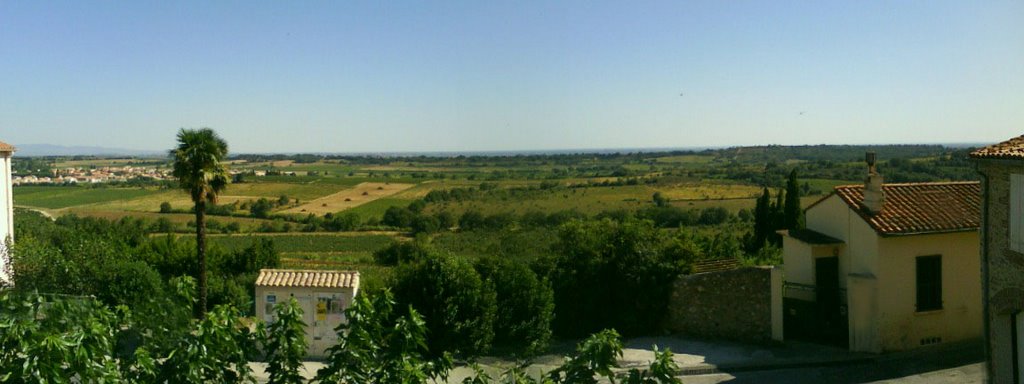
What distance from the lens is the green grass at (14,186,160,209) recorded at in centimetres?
8381

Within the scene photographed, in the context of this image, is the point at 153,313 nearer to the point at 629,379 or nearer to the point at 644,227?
the point at 629,379

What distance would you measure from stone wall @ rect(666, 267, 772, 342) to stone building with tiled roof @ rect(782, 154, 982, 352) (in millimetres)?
828

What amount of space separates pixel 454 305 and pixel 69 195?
93.2 metres

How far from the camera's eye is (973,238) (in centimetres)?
1777

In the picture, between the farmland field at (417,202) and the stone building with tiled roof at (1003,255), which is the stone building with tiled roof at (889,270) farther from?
the farmland field at (417,202)

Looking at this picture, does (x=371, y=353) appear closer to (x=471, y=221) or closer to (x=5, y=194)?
(x=5, y=194)

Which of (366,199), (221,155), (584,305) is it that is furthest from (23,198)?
(584,305)

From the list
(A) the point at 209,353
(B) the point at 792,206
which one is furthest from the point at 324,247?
(A) the point at 209,353

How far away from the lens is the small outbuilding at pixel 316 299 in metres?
18.2

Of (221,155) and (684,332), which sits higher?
(221,155)

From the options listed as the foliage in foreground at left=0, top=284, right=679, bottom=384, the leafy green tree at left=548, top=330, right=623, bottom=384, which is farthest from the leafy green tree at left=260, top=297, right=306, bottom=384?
the leafy green tree at left=548, top=330, right=623, bottom=384

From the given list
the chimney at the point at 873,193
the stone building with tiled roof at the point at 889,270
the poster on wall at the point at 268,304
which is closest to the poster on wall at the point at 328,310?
the poster on wall at the point at 268,304

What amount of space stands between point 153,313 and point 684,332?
1301 cm

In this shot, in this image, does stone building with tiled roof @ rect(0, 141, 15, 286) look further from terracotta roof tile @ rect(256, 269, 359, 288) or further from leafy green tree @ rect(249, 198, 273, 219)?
leafy green tree @ rect(249, 198, 273, 219)
